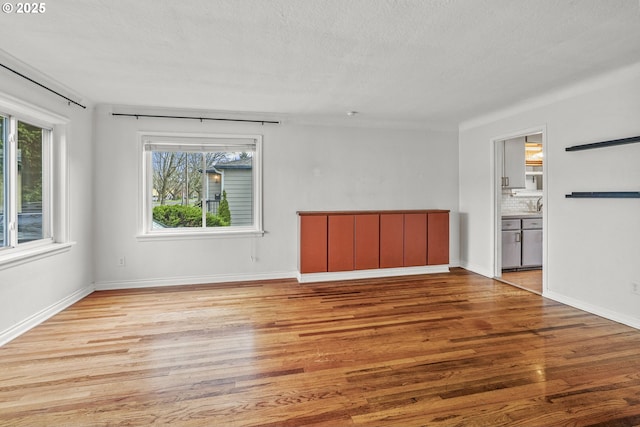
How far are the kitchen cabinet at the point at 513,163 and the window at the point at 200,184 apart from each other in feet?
12.2

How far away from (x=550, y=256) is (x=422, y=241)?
5.39 ft

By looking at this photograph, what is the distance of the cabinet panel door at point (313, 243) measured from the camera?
181 inches

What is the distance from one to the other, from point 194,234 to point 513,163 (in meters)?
4.86

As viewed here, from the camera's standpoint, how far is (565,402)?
1.91 m

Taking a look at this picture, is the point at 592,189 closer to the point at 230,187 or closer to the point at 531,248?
the point at 531,248

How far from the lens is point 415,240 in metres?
5.01

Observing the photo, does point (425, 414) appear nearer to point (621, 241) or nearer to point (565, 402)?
point (565, 402)

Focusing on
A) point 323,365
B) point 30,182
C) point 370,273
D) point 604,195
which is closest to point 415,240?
point 370,273

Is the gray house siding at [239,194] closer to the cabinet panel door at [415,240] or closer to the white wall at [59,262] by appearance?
the white wall at [59,262]

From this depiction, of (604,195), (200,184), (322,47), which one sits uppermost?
(322,47)

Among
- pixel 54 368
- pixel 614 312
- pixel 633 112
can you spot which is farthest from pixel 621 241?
pixel 54 368

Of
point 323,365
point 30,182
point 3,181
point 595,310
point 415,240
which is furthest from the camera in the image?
point 415,240

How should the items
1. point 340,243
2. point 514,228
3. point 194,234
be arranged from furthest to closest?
point 514,228 < point 340,243 < point 194,234

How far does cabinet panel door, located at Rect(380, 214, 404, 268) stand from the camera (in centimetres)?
487
